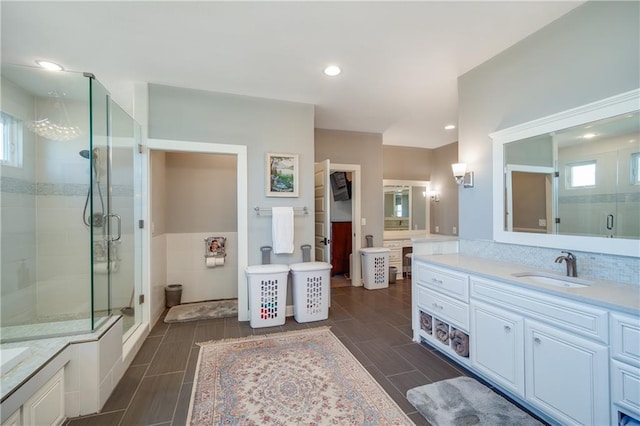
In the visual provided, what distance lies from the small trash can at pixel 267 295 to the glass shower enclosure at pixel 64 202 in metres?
1.23

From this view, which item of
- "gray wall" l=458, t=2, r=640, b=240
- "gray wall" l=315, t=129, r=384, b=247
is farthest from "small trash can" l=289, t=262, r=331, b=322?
"gray wall" l=315, t=129, r=384, b=247

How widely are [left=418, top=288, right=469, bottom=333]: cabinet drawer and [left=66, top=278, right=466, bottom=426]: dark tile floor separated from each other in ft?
1.30

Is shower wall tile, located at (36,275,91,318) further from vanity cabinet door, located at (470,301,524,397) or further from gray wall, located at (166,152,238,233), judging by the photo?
vanity cabinet door, located at (470,301,524,397)

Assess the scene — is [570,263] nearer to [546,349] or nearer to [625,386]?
[546,349]

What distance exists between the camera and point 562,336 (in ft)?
5.10

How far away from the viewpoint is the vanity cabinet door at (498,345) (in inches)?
70.4

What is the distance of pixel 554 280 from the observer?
1.97m

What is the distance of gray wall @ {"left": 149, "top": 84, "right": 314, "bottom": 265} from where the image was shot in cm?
313

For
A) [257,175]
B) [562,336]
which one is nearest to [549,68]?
[562,336]

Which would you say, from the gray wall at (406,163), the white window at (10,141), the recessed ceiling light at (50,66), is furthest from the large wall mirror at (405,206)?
the white window at (10,141)

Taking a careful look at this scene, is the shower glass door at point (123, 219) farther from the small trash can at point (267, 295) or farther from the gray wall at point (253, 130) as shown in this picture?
the small trash can at point (267, 295)

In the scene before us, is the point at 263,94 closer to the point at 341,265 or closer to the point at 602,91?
the point at 602,91

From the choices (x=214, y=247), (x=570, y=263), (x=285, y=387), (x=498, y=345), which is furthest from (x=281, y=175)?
(x=570, y=263)

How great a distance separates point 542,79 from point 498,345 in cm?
208
